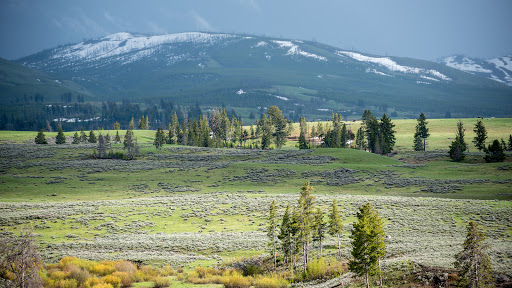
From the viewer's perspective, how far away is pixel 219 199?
58.8m

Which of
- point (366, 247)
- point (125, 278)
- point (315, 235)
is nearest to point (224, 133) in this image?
point (315, 235)

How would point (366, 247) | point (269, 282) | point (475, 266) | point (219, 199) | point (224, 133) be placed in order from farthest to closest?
point (224, 133) < point (219, 199) < point (269, 282) < point (366, 247) < point (475, 266)

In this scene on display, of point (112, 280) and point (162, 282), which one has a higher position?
point (112, 280)

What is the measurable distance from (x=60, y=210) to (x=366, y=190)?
51.2 metres

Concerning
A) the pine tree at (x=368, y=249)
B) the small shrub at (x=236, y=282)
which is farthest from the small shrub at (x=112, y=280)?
the pine tree at (x=368, y=249)

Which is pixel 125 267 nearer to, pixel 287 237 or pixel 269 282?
pixel 269 282

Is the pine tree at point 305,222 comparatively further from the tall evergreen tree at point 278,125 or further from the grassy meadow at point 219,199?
the tall evergreen tree at point 278,125

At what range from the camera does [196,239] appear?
38.5 meters

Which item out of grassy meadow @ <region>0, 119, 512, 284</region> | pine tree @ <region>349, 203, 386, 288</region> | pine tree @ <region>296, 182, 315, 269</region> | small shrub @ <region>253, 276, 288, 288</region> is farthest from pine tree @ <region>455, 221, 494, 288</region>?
pine tree @ <region>296, 182, 315, 269</region>

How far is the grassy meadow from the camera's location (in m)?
35.5

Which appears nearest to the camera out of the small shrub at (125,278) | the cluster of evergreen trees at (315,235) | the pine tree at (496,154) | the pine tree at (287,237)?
the cluster of evergreen trees at (315,235)

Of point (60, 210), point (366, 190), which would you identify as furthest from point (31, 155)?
point (366, 190)

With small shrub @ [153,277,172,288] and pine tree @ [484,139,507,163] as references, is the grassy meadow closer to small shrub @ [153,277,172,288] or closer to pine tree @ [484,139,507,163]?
small shrub @ [153,277,172,288]

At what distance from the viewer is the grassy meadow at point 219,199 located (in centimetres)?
3547
